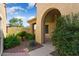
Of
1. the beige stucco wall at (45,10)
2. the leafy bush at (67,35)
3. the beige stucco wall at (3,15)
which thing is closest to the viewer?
the leafy bush at (67,35)

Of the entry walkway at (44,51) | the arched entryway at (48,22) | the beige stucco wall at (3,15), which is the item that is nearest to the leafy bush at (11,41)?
the beige stucco wall at (3,15)

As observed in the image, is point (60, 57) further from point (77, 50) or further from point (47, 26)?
point (47, 26)

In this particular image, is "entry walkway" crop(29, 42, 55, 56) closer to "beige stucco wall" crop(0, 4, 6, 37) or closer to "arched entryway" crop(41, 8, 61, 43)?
"arched entryway" crop(41, 8, 61, 43)

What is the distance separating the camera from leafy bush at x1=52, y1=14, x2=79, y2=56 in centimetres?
626

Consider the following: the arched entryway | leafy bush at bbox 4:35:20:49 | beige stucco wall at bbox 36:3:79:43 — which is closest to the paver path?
leafy bush at bbox 4:35:20:49

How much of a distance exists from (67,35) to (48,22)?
0.76 meters

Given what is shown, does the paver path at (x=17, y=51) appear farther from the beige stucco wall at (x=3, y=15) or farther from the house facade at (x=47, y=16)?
the beige stucco wall at (x=3, y=15)

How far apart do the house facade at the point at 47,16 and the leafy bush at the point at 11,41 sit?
0.54 m

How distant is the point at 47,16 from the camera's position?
22.2ft

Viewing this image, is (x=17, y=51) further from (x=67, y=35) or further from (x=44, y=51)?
(x=67, y=35)

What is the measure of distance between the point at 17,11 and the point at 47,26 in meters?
0.99

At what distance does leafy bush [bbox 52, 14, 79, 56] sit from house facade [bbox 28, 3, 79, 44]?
0.17 meters

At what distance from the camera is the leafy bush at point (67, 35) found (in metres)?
6.26

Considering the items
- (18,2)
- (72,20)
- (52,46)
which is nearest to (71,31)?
(72,20)
